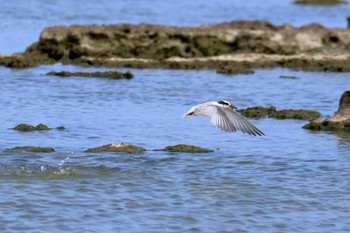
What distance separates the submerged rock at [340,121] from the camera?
635 inches

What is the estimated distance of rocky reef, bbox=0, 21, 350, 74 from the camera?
Result: 80.2 feet

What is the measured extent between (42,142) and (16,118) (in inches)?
88.0

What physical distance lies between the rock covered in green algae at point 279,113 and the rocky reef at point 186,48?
243 inches

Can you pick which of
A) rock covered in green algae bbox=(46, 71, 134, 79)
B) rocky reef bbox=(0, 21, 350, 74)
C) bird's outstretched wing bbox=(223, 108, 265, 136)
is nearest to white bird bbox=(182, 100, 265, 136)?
bird's outstretched wing bbox=(223, 108, 265, 136)

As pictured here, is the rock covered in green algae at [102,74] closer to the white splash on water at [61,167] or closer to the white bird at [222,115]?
the white splash on water at [61,167]

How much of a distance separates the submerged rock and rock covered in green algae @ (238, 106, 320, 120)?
3.43 ft

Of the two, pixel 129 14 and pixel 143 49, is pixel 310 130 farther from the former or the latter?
pixel 129 14

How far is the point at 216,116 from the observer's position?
1303cm

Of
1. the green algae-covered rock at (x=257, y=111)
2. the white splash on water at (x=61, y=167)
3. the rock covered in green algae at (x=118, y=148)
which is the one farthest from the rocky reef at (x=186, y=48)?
the white splash on water at (x=61, y=167)

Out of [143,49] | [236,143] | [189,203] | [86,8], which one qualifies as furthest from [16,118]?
[86,8]

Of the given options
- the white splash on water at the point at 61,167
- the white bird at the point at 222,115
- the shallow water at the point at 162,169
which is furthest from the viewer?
the white bird at the point at 222,115

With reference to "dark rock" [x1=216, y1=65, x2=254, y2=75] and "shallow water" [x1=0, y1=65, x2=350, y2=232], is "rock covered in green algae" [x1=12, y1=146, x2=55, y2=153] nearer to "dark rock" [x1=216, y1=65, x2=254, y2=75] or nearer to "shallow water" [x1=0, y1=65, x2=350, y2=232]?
"shallow water" [x1=0, y1=65, x2=350, y2=232]

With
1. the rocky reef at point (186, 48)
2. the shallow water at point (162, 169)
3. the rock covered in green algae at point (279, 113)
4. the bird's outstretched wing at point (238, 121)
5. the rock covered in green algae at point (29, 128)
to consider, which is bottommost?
the shallow water at point (162, 169)

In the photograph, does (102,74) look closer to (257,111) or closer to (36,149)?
(257,111)
